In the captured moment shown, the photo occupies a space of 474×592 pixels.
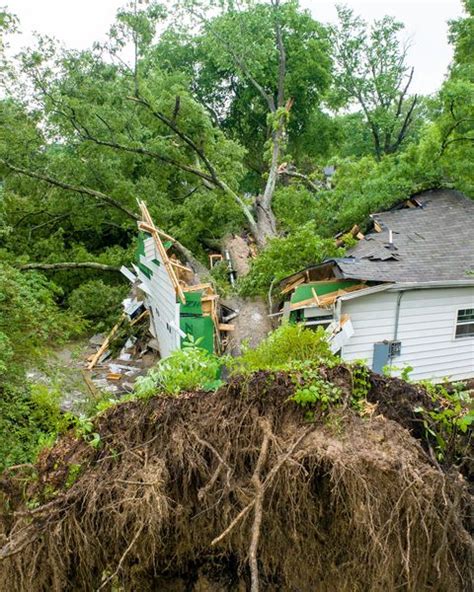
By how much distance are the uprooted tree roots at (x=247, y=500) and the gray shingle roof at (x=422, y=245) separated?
4.70m

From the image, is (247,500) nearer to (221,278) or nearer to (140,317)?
(221,278)

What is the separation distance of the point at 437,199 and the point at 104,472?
11.5 meters

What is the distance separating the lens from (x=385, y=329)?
27.7 feet

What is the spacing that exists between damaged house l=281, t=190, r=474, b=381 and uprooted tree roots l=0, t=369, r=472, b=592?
4061mm

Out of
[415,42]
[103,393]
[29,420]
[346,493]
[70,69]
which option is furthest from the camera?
[415,42]

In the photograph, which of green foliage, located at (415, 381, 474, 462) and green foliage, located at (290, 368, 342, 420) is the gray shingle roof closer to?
green foliage, located at (415, 381, 474, 462)

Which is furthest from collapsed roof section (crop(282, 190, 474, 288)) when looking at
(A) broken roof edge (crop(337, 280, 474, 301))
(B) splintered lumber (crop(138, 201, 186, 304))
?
(B) splintered lumber (crop(138, 201, 186, 304))

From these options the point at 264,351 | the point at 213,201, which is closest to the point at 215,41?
the point at 213,201

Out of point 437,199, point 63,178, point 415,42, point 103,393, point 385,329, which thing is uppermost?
point 415,42

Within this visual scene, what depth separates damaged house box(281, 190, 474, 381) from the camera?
8016mm

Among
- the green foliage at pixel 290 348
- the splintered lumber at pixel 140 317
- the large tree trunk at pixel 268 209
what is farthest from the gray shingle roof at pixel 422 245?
the splintered lumber at pixel 140 317

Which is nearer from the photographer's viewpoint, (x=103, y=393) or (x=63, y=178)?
(x=103, y=393)

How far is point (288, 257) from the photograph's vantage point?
9641 mm

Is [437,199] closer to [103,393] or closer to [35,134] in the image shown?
[103,393]
